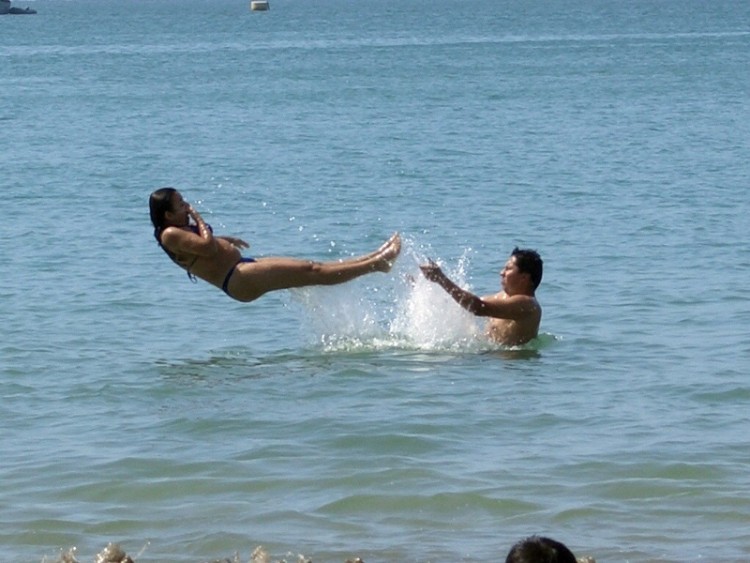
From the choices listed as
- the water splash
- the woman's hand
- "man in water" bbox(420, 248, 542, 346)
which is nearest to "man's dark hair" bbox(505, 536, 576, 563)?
"man in water" bbox(420, 248, 542, 346)

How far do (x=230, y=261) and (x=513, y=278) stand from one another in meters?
1.98

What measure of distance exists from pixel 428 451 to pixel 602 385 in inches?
80.6

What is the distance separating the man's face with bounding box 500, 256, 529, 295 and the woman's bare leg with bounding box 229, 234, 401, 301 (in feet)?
2.65

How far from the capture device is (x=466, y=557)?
23.1ft

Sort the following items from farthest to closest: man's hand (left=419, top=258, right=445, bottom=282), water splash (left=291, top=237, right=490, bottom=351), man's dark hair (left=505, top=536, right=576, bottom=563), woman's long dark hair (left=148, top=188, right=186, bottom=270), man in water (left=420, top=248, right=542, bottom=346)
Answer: water splash (left=291, top=237, right=490, bottom=351), man in water (left=420, top=248, right=542, bottom=346), woman's long dark hair (left=148, top=188, right=186, bottom=270), man's hand (left=419, top=258, right=445, bottom=282), man's dark hair (left=505, top=536, right=576, bottom=563)

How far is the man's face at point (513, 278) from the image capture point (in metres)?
11.1

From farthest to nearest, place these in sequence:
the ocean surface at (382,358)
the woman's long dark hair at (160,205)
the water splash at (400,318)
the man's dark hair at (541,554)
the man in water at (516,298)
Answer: the water splash at (400,318) → the man in water at (516,298) → the woman's long dark hair at (160,205) → the ocean surface at (382,358) → the man's dark hair at (541,554)

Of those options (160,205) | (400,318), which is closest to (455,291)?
(400,318)

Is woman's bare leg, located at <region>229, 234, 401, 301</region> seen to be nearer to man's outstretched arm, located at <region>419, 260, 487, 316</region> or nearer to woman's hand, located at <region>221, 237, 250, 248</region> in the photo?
woman's hand, located at <region>221, 237, 250, 248</region>

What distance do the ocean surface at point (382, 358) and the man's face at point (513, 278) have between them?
527 millimetres

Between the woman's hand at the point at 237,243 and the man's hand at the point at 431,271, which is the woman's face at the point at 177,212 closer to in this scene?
the woman's hand at the point at 237,243

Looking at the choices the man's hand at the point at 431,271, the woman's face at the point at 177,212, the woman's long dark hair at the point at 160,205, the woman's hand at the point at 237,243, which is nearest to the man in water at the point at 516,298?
the man's hand at the point at 431,271

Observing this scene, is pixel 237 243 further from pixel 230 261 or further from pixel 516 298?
pixel 516 298

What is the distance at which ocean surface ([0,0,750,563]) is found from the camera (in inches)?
303
